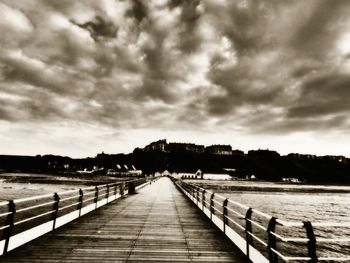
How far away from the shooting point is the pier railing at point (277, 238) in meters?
6.05

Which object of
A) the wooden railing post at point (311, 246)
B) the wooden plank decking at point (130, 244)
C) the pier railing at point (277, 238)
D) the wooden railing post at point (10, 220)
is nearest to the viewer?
the wooden railing post at point (311, 246)

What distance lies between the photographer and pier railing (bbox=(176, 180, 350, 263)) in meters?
6.05

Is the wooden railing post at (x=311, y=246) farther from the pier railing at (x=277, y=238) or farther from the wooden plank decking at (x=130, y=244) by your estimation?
the wooden plank decking at (x=130, y=244)

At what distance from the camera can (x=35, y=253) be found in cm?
816

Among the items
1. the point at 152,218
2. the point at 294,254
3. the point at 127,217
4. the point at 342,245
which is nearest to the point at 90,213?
the point at 127,217

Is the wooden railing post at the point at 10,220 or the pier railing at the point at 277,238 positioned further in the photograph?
the wooden railing post at the point at 10,220

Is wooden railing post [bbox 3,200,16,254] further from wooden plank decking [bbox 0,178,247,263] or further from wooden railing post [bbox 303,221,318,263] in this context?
wooden railing post [bbox 303,221,318,263]

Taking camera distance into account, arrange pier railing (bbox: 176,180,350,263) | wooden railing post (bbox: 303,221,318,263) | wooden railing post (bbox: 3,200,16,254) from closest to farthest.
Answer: wooden railing post (bbox: 303,221,318,263)
pier railing (bbox: 176,180,350,263)
wooden railing post (bbox: 3,200,16,254)

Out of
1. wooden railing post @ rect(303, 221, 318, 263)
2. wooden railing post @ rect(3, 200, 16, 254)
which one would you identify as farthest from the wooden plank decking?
wooden railing post @ rect(303, 221, 318, 263)

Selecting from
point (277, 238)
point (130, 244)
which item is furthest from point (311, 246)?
point (277, 238)

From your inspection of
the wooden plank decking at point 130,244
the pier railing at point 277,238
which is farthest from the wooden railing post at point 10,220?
the pier railing at point 277,238

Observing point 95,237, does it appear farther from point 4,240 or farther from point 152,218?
point 152,218

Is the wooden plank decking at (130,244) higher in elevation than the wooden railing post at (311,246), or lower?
lower

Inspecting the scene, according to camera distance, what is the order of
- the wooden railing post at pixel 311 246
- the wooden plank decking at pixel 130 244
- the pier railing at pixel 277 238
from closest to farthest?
the wooden railing post at pixel 311 246, the pier railing at pixel 277 238, the wooden plank decking at pixel 130 244
